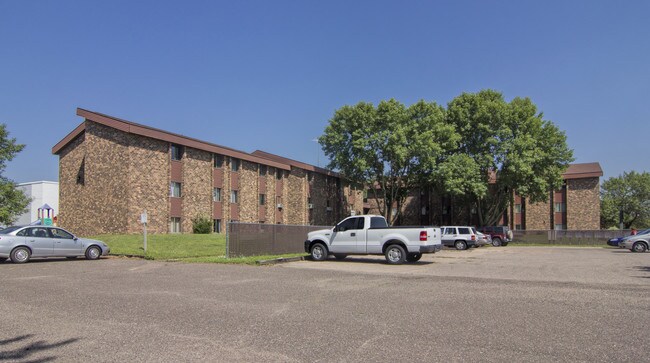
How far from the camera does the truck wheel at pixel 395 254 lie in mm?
17797

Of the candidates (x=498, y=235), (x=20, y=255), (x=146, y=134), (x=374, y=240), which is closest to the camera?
(x=20, y=255)

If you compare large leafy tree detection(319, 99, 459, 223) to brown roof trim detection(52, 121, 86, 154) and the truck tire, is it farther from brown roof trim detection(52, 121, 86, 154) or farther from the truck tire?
the truck tire

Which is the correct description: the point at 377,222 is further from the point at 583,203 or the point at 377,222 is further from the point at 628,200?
the point at 628,200

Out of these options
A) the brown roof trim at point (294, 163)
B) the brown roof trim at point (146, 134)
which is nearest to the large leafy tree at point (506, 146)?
the brown roof trim at point (294, 163)

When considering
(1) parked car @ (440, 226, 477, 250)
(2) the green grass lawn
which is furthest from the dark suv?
(2) the green grass lawn

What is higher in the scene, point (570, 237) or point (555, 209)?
point (555, 209)

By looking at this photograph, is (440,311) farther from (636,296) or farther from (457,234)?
(457,234)

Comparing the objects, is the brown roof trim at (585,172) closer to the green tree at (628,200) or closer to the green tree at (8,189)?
the green tree at (628,200)

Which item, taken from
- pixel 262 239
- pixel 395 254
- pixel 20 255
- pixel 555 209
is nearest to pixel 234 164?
pixel 262 239

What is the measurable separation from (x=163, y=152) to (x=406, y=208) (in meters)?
41.6

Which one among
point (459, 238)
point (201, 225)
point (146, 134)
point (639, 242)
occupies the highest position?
point (146, 134)

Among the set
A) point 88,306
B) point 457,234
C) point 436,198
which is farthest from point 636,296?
point 436,198

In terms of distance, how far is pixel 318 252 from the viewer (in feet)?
64.0

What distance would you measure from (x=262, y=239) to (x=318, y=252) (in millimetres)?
2751
